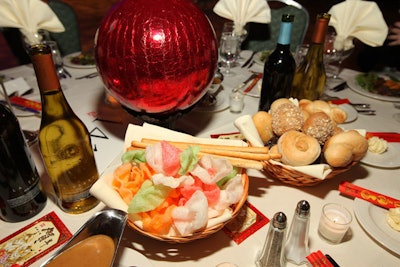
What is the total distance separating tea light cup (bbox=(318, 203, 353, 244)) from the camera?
0.53m

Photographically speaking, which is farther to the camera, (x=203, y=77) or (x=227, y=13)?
(x=227, y=13)

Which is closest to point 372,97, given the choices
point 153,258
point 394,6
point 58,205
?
point 153,258

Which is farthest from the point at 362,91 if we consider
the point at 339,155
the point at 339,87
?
the point at 339,155

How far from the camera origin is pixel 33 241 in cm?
55

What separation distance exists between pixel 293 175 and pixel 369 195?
171mm

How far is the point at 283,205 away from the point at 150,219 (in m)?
0.30

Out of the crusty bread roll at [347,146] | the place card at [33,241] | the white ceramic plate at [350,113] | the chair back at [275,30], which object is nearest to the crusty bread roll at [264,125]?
the crusty bread roll at [347,146]

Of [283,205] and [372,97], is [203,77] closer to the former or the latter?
[283,205]

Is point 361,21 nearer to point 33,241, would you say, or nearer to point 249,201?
point 249,201

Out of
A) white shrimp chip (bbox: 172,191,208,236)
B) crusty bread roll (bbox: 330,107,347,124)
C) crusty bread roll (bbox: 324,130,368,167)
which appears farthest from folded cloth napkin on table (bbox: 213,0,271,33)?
white shrimp chip (bbox: 172,191,208,236)

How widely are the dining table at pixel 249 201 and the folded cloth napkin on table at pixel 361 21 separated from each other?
9.2 inches

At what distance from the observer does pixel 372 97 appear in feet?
3.53

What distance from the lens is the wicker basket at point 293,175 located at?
0.60m

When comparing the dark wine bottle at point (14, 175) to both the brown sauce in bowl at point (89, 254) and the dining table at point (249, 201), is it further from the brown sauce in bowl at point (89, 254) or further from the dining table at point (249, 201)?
the brown sauce in bowl at point (89, 254)
